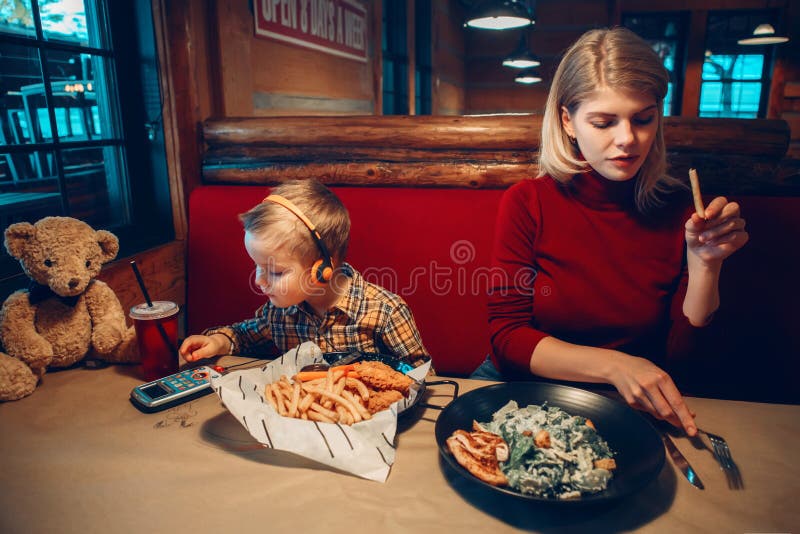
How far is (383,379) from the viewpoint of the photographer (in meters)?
1.11

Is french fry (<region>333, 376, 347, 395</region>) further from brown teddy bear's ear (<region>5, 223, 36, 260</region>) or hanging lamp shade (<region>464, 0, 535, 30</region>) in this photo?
hanging lamp shade (<region>464, 0, 535, 30</region>)

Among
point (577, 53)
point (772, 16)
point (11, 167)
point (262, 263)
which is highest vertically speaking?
point (772, 16)

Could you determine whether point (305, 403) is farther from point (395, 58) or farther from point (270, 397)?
point (395, 58)

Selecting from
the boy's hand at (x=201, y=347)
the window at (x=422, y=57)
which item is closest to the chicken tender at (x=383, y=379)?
the boy's hand at (x=201, y=347)

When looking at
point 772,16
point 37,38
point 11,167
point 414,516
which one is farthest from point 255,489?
point 772,16

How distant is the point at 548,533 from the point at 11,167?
6.18 feet

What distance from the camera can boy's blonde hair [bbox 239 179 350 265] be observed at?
1.37 metres

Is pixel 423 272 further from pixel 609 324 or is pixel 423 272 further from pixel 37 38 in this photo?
pixel 37 38

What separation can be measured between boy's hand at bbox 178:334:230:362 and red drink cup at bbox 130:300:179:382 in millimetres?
48

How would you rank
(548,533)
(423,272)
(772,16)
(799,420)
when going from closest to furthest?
(548,533)
(799,420)
(423,272)
(772,16)

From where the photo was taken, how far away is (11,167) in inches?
69.2

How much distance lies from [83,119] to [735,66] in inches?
324

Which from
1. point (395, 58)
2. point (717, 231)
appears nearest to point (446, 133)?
point (717, 231)

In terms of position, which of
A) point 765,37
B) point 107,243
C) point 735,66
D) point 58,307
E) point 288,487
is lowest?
point 288,487
